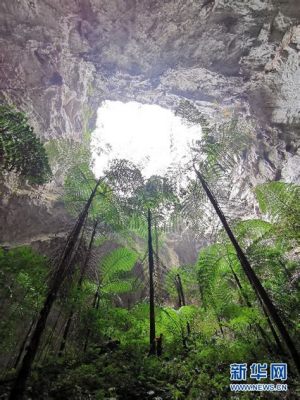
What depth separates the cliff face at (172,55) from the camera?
412 inches

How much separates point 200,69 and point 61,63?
22.2ft

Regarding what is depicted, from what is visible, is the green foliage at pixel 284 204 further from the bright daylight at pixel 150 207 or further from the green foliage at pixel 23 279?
the green foliage at pixel 23 279

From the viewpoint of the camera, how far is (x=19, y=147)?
6066mm

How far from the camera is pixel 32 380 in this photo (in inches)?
140

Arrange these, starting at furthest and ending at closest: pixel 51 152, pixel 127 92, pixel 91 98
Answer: pixel 91 98, pixel 127 92, pixel 51 152

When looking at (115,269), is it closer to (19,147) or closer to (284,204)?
(19,147)

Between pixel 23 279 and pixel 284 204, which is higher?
pixel 284 204

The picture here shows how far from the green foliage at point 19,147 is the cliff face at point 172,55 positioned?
6.29m

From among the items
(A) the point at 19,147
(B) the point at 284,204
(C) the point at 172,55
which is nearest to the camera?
(A) the point at 19,147

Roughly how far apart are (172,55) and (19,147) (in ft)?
31.8

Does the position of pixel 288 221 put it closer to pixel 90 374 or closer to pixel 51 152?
pixel 90 374

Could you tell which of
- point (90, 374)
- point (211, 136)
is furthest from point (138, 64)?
point (90, 374)

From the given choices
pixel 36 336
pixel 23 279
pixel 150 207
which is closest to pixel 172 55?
pixel 150 207

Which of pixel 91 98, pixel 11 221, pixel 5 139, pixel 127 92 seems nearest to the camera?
pixel 5 139
